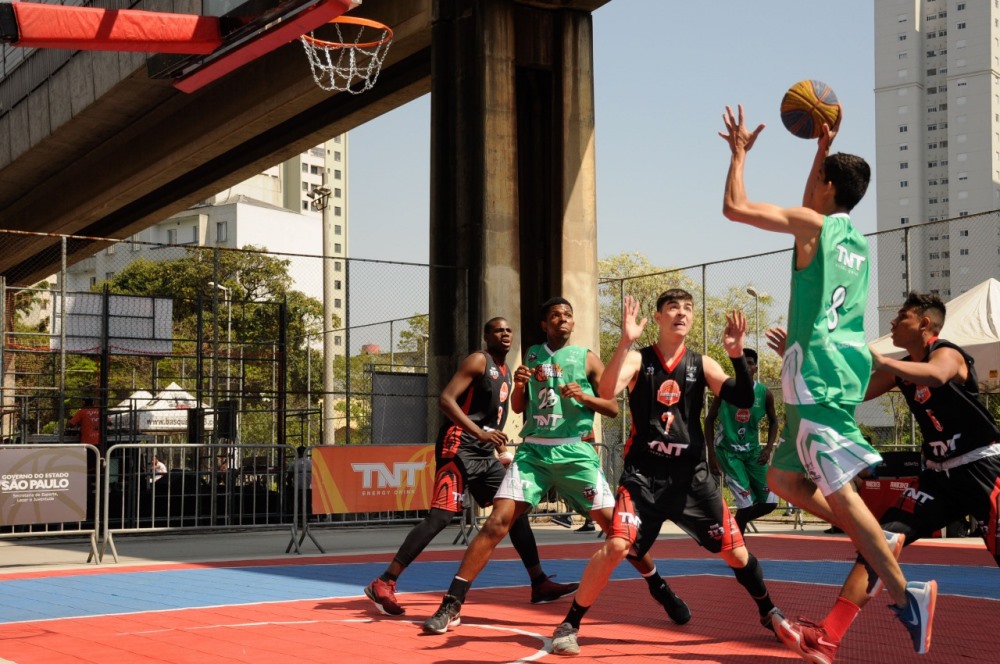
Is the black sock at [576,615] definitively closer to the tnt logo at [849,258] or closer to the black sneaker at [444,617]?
the black sneaker at [444,617]

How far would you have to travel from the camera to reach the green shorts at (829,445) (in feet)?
19.1

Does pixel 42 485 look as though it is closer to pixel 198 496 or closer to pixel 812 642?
pixel 198 496

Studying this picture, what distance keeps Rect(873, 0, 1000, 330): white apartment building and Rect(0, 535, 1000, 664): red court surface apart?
454 ft

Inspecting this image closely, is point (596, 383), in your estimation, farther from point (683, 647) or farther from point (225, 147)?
point (225, 147)

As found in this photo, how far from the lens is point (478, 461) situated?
936cm

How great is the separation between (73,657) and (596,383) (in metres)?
3.70

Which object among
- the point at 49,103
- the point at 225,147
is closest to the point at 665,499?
the point at 225,147

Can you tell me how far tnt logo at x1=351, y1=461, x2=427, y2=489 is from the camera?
1513cm

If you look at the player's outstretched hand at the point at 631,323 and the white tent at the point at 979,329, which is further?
the white tent at the point at 979,329

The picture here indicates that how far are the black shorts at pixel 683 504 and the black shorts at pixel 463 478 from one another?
1.95 meters

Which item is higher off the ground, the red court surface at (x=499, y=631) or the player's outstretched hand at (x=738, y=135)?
the player's outstretched hand at (x=738, y=135)

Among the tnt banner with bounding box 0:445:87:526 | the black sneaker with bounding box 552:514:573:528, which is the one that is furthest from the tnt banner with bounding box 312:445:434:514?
the black sneaker with bounding box 552:514:573:528

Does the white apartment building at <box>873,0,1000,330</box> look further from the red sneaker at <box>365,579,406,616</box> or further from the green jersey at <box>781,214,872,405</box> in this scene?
the green jersey at <box>781,214,872,405</box>

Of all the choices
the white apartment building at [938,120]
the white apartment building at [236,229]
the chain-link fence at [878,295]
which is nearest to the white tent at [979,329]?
the chain-link fence at [878,295]
